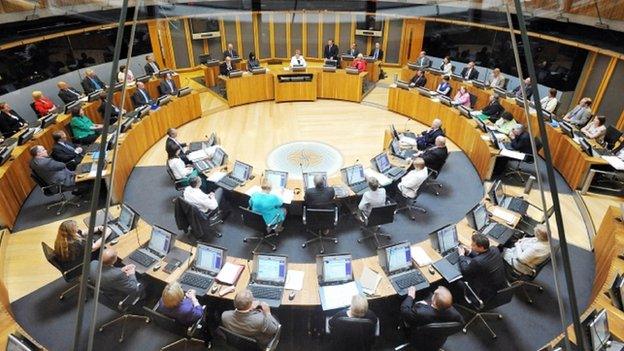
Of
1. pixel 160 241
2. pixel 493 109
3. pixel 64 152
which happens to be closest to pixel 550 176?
pixel 160 241

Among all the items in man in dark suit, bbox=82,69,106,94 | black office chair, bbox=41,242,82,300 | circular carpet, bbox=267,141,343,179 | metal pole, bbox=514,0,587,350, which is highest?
metal pole, bbox=514,0,587,350

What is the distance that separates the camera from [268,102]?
1293 cm

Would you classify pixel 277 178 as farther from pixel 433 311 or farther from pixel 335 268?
pixel 433 311

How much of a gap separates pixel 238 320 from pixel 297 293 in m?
0.83

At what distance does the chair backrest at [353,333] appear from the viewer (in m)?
4.07

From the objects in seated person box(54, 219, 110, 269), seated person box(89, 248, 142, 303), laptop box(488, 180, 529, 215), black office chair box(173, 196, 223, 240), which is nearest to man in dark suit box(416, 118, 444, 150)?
laptop box(488, 180, 529, 215)

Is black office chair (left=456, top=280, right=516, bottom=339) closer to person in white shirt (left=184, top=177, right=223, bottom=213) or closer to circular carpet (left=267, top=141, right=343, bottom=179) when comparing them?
person in white shirt (left=184, top=177, right=223, bottom=213)

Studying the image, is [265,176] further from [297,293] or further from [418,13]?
[418,13]

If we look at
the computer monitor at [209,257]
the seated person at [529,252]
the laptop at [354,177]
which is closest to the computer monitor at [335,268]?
the computer monitor at [209,257]

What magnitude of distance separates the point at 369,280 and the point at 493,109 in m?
7.12

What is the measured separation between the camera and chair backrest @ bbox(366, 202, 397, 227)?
6.23 meters

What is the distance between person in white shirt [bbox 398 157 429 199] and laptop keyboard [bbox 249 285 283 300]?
3.50 meters

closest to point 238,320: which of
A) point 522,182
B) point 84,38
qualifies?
point 522,182

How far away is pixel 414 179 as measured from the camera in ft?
23.6
